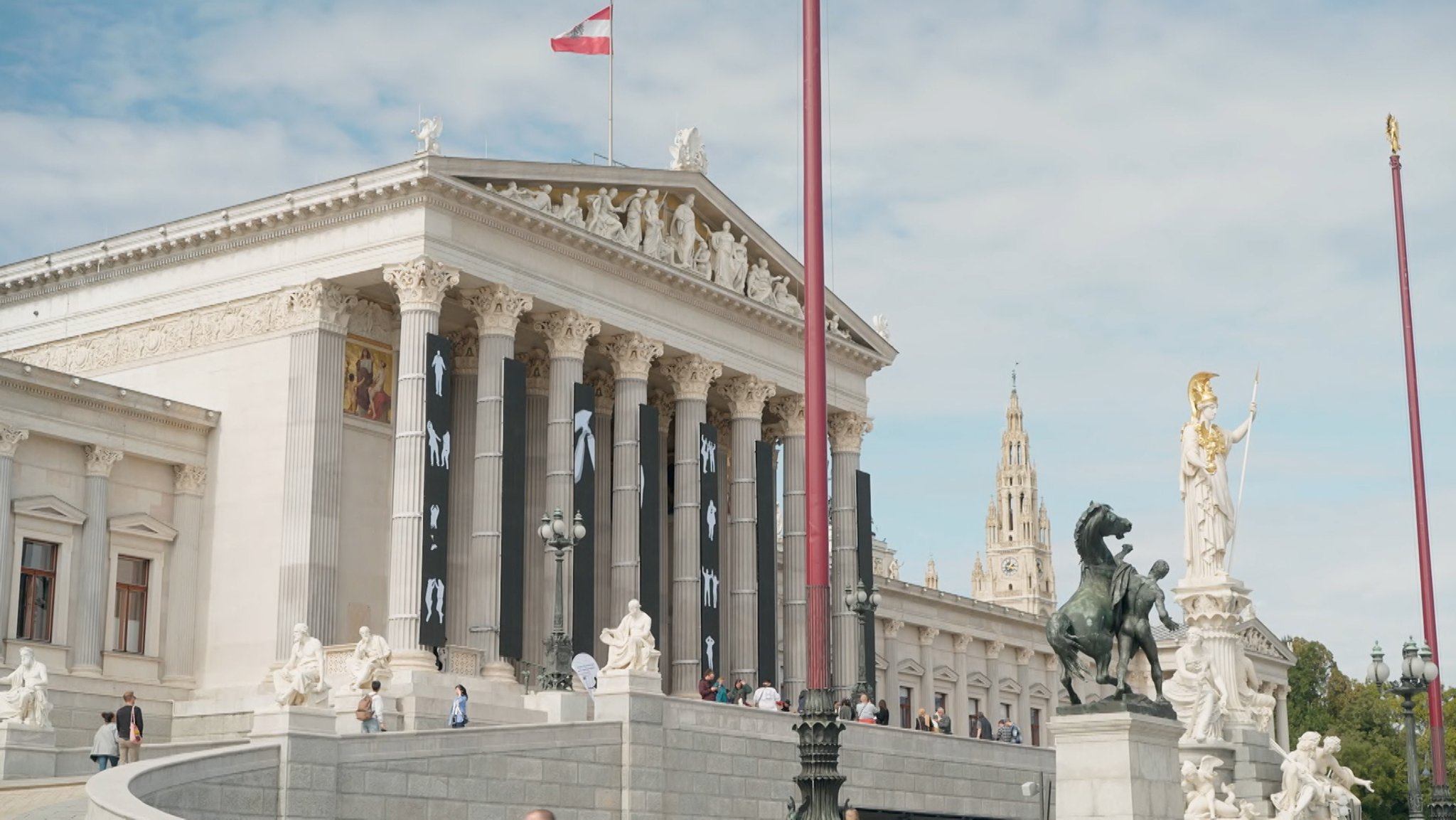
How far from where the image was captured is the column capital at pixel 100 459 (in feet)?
145

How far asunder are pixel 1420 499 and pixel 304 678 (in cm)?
2063

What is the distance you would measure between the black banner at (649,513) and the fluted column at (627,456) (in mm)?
55

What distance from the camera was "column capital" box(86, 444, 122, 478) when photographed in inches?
1738

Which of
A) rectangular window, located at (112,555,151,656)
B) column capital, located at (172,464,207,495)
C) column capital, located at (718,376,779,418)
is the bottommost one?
rectangular window, located at (112,555,151,656)

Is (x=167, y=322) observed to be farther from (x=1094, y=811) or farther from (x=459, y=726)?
(x=1094, y=811)

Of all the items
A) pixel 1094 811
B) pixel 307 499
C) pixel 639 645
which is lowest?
pixel 1094 811

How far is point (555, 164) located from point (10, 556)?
1555 cm

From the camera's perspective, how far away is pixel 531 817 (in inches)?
390

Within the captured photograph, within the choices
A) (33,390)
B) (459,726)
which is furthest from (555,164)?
(459,726)

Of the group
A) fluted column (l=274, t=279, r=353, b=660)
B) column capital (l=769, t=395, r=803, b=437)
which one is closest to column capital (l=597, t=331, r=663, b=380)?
fluted column (l=274, t=279, r=353, b=660)

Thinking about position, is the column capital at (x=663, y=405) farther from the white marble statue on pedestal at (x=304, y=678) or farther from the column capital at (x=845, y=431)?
the white marble statue on pedestal at (x=304, y=678)

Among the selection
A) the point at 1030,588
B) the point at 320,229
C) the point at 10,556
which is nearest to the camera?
the point at 10,556

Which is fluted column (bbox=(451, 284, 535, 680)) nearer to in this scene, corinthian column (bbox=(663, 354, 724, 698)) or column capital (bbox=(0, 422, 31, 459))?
corinthian column (bbox=(663, 354, 724, 698))

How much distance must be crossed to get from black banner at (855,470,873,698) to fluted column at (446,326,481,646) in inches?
498
